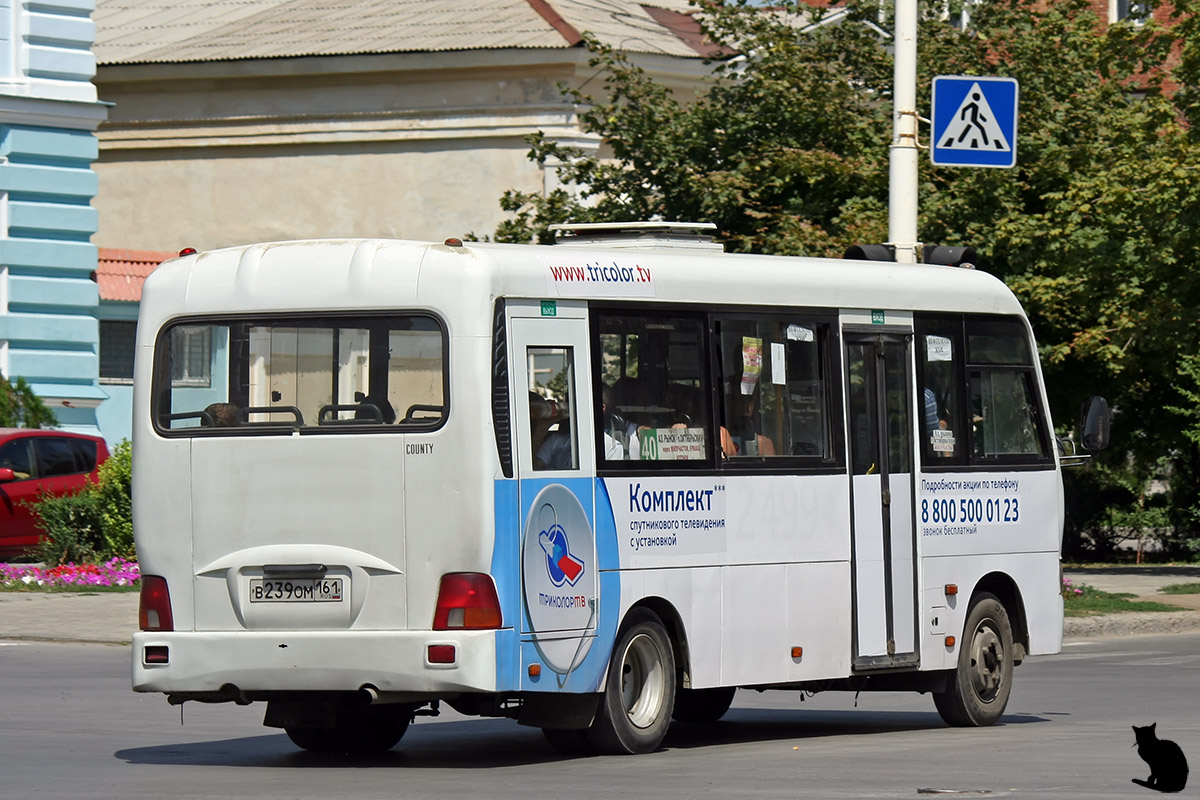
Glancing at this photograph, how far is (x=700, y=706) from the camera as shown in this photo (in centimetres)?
1408

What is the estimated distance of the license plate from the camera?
11289mm

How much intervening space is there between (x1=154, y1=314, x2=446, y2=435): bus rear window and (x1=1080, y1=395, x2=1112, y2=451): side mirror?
492cm

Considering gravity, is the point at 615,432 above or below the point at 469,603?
above

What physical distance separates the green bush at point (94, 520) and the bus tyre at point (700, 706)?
1286 cm

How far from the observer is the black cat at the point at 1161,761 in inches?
410

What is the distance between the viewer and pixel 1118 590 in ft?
82.0

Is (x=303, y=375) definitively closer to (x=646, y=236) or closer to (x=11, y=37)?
(x=646, y=236)

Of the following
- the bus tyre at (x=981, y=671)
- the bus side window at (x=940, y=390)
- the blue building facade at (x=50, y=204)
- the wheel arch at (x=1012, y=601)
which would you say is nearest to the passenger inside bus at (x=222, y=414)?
the bus side window at (x=940, y=390)

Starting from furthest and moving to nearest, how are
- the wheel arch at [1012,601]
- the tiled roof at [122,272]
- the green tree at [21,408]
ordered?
the tiled roof at [122,272], the green tree at [21,408], the wheel arch at [1012,601]

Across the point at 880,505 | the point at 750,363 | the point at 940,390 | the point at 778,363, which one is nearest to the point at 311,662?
the point at 750,363

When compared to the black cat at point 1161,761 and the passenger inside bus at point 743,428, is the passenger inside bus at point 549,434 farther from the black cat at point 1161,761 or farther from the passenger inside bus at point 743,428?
the black cat at point 1161,761

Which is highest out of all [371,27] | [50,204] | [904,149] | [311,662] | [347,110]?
[371,27]

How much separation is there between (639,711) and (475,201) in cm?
2784

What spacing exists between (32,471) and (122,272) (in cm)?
704
